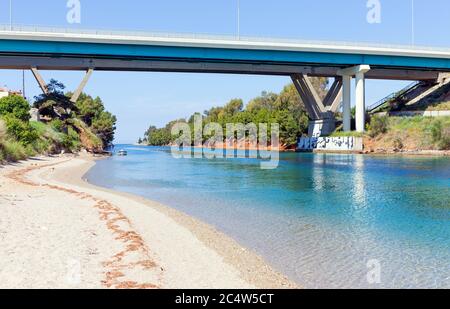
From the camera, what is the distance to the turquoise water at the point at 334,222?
11.5 metres

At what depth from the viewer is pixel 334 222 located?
1816 cm

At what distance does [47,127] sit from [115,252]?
201 feet

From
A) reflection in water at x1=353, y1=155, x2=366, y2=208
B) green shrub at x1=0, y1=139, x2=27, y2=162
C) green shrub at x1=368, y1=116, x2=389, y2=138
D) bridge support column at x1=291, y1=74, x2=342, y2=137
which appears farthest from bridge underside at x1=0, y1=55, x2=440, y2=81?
reflection in water at x1=353, y1=155, x2=366, y2=208

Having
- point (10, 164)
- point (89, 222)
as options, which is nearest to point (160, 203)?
point (89, 222)

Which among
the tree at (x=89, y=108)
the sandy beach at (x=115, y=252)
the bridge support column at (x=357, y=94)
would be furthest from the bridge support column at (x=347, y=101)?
the sandy beach at (x=115, y=252)

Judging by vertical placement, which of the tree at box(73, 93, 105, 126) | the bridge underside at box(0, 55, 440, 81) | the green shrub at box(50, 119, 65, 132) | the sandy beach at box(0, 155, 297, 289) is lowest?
the sandy beach at box(0, 155, 297, 289)

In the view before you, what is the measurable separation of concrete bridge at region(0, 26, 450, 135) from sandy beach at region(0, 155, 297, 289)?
164ft

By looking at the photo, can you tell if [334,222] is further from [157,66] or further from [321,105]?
[321,105]

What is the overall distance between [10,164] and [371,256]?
114 feet

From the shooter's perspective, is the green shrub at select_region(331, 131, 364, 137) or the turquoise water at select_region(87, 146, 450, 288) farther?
the green shrub at select_region(331, 131, 364, 137)

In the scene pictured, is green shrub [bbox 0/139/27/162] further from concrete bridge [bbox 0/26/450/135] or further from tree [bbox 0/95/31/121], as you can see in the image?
concrete bridge [bbox 0/26/450/135]

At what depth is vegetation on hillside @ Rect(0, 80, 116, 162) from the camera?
4432 cm
